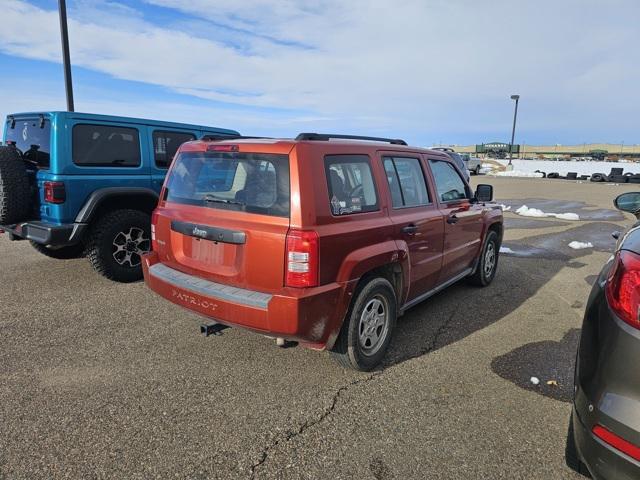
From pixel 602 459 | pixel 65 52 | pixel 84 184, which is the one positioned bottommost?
pixel 602 459

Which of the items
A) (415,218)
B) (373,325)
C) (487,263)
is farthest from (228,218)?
(487,263)

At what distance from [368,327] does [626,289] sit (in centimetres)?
191

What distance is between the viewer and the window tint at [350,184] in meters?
3.09

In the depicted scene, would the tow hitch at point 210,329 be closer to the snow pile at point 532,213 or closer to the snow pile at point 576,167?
the snow pile at point 532,213

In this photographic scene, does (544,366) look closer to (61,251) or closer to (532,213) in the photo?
(61,251)

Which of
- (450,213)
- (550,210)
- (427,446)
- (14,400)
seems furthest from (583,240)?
(14,400)

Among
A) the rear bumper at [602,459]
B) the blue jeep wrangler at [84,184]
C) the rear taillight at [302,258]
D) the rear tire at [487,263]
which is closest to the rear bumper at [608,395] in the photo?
the rear bumper at [602,459]

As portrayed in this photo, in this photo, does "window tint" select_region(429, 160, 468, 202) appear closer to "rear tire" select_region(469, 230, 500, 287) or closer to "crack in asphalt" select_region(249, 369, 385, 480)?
"rear tire" select_region(469, 230, 500, 287)

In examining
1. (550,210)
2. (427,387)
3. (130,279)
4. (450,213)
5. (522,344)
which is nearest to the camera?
(427,387)

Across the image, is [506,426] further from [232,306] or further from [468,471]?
[232,306]

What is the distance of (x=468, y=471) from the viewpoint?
241 cm

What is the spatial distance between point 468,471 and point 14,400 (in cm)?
297

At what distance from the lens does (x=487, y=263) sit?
5.79m

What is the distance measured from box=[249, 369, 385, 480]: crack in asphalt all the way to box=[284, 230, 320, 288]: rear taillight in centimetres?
88
